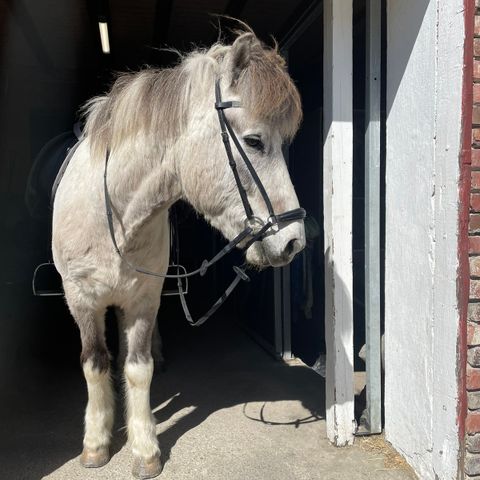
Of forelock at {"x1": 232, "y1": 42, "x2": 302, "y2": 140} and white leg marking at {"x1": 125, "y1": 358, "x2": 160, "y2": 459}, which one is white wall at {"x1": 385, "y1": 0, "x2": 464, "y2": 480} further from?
white leg marking at {"x1": 125, "y1": 358, "x2": 160, "y2": 459}

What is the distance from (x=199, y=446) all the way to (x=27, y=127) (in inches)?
194

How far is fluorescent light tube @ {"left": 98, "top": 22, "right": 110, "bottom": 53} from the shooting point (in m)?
3.94

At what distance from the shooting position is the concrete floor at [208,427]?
99.5 inches

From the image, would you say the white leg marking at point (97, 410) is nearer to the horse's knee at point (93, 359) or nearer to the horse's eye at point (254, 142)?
the horse's knee at point (93, 359)

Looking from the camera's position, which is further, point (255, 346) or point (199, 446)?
point (255, 346)

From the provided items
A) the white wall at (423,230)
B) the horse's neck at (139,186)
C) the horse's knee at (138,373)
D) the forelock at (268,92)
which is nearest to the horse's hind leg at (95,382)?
the horse's knee at (138,373)

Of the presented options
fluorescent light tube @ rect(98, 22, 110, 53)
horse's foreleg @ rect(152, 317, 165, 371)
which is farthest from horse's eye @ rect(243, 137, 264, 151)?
fluorescent light tube @ rect(98, 22, 110, 53)

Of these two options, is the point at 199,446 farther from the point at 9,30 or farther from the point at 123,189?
the point at 9,30

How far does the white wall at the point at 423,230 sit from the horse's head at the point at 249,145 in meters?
0.72

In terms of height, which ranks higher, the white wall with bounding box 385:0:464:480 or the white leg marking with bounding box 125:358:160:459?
the white wall with bounding box 385:0:464:480

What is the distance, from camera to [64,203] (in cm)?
251

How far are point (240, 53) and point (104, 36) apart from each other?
2760 mm

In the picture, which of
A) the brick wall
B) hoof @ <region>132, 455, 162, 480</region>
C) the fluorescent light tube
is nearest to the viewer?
the brick wall

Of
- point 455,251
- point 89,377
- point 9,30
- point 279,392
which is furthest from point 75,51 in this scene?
point 455,251
